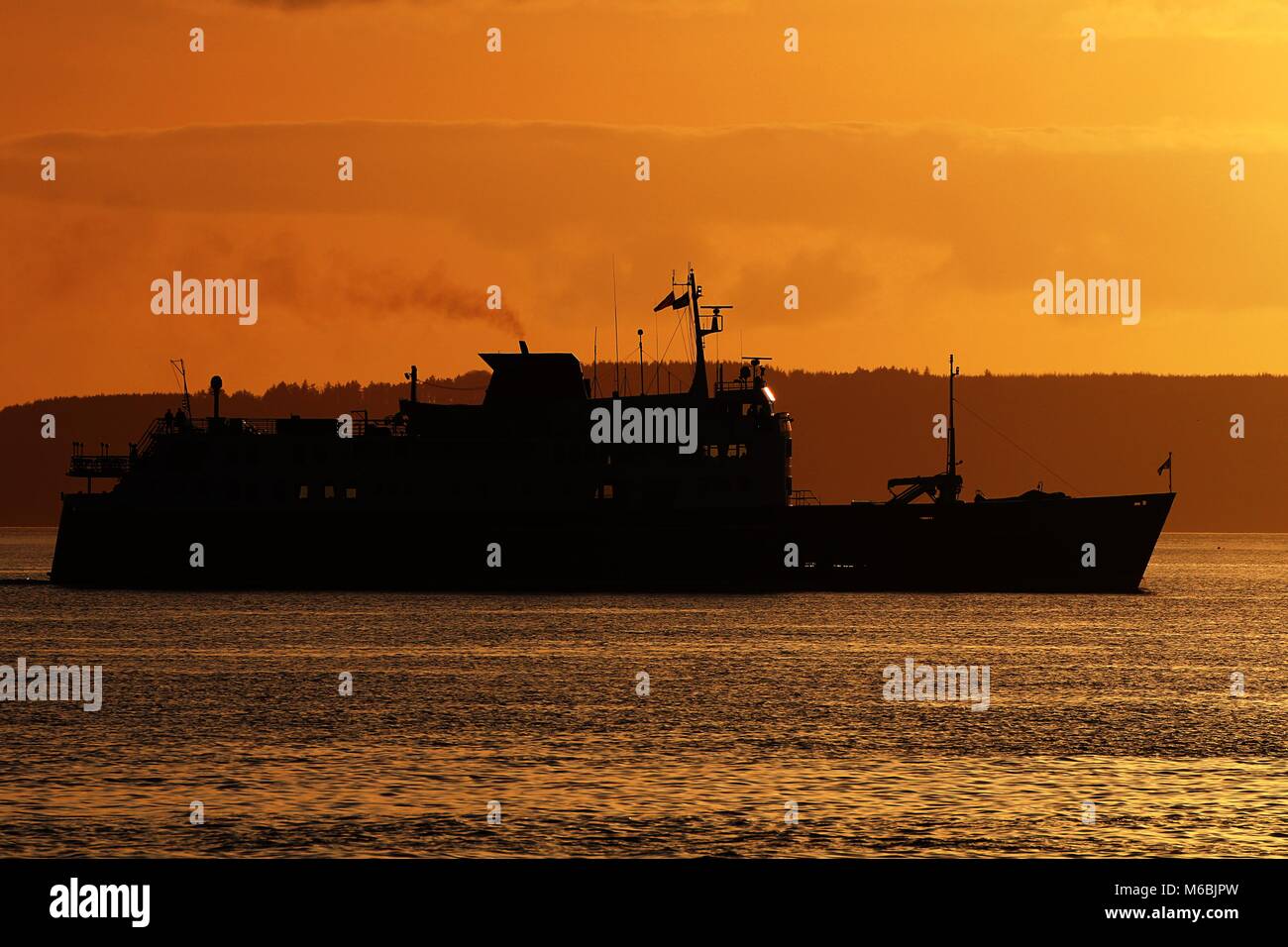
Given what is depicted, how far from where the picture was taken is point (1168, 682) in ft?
136

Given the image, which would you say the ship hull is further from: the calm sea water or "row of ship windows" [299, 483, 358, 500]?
the calm sea water

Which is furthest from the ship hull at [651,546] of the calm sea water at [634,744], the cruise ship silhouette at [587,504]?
the calm sea water at [634,744]

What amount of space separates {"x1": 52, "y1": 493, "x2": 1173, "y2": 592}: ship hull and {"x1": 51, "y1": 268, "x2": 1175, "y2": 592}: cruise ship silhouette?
3.7 inches

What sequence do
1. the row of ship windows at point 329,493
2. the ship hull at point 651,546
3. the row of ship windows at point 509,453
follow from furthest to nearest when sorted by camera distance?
the row of ship windows at point 329,493
the ship hull at point 651,546
the row of ship windows at point 509,453

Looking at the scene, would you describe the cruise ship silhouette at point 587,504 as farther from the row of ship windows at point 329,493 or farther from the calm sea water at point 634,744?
the calm sea water at point 634,744

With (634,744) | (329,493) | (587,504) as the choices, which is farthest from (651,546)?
(634,744)

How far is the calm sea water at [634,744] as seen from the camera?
768 inches

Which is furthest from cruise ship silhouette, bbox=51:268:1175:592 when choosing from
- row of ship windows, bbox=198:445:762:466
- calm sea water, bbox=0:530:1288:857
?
calm sea water, bbox=0:530:1288:857

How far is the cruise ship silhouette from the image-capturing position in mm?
66438

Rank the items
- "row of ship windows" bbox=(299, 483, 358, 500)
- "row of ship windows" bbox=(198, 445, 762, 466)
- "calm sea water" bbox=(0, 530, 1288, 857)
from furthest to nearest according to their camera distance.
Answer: "row of ship windows" bbox=(299, 483, 358, 500) < "row of ship windows" bbox=(198, 445, 762, 466) < "calm sea water" bbox=(0, 530, 1288, 857)

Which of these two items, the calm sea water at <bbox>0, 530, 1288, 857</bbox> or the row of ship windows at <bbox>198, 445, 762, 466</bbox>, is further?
the row of ship windows at <bbox>198, 445, 762, 466</bbox>

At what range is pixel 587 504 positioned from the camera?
67875mm

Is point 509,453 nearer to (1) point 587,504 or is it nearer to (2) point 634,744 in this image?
(1) point 587,504

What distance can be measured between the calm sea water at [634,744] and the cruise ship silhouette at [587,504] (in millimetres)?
9327
